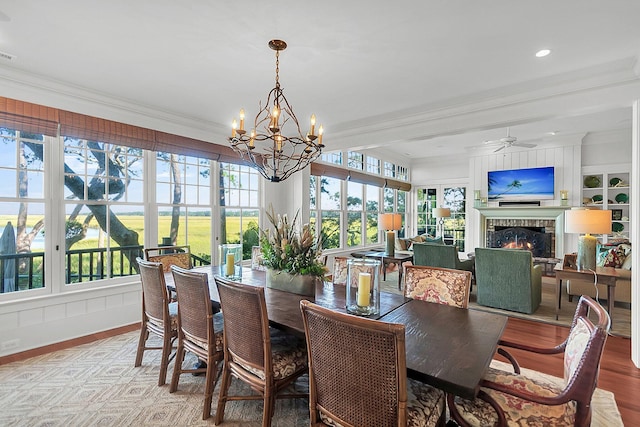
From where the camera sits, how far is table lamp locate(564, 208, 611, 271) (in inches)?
137

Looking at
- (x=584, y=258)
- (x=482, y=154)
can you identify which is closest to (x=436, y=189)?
(x=482, y=154)

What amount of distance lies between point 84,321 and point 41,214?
1201 mm

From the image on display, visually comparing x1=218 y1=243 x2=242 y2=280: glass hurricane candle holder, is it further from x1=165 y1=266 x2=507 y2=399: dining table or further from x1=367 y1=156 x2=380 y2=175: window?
x1=367 y1=156 x2=380 y2=175: window

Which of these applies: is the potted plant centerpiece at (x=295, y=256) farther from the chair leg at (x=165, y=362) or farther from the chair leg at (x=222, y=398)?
the chair leg at (x=165, y=362)

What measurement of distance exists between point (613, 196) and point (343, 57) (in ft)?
22.2

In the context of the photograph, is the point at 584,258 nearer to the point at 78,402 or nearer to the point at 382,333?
the point at 382,333

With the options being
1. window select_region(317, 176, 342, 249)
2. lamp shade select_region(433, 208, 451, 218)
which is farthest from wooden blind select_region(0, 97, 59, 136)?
lamp shade select_region(433, 208, 451, 218)

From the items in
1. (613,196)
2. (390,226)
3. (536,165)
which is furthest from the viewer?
(536,165)

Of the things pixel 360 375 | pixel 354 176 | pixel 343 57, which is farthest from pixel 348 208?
pixel 360 375

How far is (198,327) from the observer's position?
2.13 meters

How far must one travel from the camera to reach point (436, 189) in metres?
8.59

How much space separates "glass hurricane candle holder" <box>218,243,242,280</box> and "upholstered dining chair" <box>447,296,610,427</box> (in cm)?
195

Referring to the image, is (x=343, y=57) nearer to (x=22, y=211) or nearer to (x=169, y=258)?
(x=169, y=258)

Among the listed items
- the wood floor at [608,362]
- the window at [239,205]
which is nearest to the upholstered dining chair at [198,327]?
the window at [239,205]
